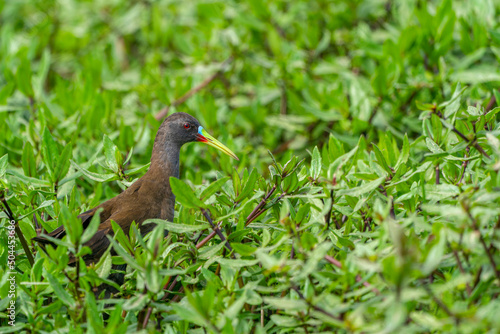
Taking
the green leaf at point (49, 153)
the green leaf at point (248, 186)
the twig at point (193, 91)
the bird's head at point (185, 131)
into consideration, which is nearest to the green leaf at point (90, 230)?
the green leaf at point (248, 186)

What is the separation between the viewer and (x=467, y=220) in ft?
6.78

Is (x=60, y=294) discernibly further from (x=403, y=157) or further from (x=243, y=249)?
(x=403, y=157)

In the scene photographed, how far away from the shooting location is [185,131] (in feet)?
12.6

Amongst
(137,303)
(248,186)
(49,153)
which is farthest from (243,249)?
(49,153)

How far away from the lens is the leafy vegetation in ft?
7.11

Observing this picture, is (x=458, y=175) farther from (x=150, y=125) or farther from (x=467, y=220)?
(x=150, y=125)

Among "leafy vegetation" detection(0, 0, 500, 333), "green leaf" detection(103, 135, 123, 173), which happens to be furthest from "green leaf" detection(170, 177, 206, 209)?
"green leaf" detection(103, 135, 123, 173)

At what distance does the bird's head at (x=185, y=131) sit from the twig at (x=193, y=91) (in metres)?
0.79

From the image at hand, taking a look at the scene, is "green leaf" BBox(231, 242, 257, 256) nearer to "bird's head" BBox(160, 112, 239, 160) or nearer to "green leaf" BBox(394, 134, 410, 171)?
"green leaf" BBox(394, 134, 410, 171)

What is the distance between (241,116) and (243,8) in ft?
4.99

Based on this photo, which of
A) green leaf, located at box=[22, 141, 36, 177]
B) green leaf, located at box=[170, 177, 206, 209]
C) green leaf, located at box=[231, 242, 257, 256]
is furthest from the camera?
green leaf, located at box=[22, 141, 36, 177]

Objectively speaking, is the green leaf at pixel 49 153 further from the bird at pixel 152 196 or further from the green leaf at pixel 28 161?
the bird at pixel 152 196

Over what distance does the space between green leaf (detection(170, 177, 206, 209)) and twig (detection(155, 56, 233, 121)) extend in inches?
90.6

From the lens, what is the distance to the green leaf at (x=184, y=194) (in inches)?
93.0
